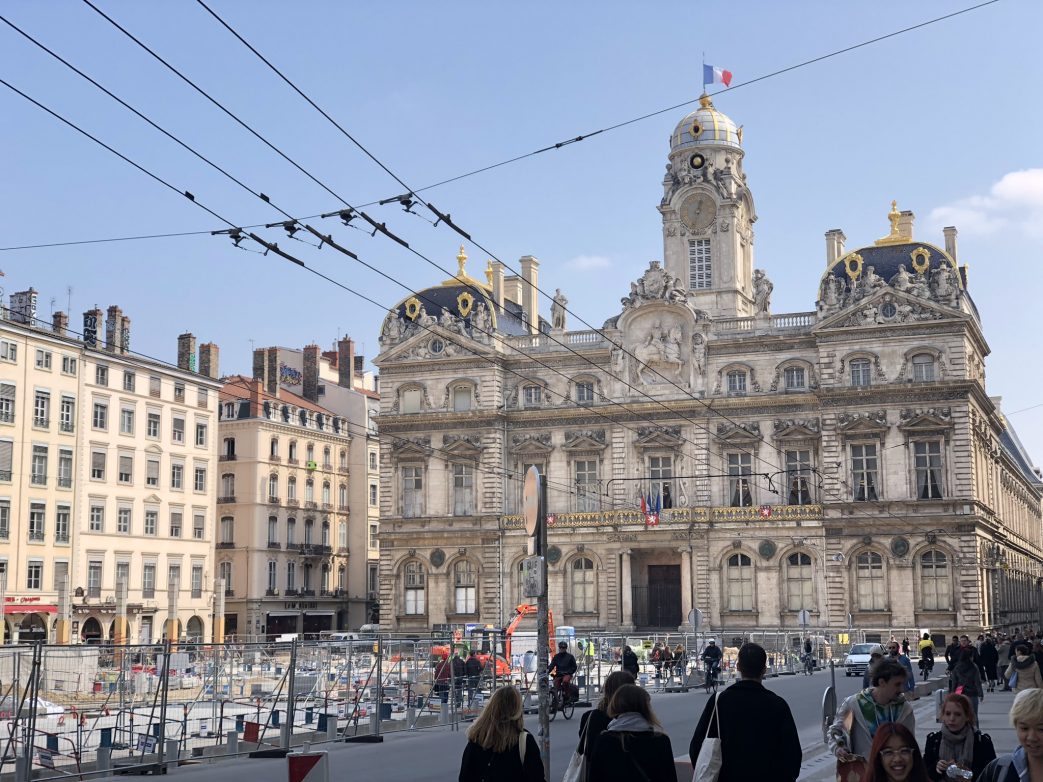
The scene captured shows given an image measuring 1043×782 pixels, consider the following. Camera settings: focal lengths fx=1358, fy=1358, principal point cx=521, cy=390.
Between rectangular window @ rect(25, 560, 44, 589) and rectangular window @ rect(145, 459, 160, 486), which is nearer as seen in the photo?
rectangular window @ rect(25, 560, 44, 589)

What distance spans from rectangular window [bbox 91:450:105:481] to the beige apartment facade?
0.06m

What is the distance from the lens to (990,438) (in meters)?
68.5

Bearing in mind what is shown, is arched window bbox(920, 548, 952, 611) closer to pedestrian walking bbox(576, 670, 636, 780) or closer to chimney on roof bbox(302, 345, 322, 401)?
chimney on roof bbox(302, 345, 322, 401)

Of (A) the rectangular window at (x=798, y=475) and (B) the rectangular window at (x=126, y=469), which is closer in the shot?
(A) the rectangular window at (x=798, y=475)

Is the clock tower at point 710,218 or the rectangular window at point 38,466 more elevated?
the clock tower at point 710,218

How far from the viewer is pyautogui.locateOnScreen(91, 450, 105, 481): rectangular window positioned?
206 feet

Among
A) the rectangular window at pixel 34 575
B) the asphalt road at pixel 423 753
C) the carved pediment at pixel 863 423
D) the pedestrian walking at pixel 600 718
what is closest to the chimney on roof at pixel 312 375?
the rectangular window at pixel 34 575

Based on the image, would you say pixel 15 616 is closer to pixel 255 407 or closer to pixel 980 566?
pixel 255 407

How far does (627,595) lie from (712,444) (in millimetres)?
8259

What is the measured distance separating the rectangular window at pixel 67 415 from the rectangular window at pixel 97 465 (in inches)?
76.7

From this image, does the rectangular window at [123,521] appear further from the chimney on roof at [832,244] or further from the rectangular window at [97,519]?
the chimney on roof at [832,244]

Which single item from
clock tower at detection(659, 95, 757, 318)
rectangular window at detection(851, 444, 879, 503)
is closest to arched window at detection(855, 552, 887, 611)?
rectangular window at detection(851, 444, 879, 503)

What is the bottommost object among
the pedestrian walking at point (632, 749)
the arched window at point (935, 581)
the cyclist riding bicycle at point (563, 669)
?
the cyclist riding bicycle at point (563, 669)

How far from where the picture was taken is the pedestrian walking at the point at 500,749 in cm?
911
